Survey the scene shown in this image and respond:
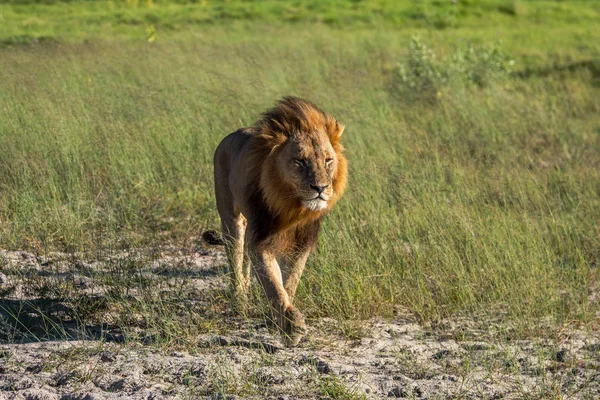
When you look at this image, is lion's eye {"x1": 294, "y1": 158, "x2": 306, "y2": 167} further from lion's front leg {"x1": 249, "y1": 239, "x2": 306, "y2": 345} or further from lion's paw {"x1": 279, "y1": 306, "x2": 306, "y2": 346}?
lion's paw {"x1": 279, "y1": 306, "x2": 306, "y2": 346}

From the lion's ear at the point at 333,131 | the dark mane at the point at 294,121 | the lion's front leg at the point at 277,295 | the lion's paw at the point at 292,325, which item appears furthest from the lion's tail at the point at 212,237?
the lion's paw at the point at 292,325

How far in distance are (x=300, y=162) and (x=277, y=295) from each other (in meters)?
0.67

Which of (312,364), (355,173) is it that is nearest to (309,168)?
(312,364)

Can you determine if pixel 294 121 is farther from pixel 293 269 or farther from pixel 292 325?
pixel 292 325

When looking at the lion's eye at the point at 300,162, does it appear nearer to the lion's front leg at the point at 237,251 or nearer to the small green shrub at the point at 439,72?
the lion's front leg at the point at 237,251

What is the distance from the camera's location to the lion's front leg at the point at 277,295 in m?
4.67

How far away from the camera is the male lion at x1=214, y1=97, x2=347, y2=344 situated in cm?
480

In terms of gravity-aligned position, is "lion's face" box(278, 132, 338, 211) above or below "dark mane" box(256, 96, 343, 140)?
below

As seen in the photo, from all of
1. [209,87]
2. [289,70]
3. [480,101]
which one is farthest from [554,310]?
[289,70]

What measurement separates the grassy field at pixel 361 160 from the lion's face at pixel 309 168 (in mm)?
663

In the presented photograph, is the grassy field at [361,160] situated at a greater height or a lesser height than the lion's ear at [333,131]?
lesser

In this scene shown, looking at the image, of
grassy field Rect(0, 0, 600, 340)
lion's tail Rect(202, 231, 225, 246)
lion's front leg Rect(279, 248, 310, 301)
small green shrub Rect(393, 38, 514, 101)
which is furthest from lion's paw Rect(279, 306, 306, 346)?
small green shrub Rect(393, 38, 514, 101)

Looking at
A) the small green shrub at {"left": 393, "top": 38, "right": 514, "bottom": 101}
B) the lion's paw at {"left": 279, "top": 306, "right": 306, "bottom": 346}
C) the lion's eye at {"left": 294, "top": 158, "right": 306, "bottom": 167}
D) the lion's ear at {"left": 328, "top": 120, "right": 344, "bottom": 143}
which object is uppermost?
the lion's ear at {"left": 328, "top": 120, "right": 344, "bottom": 143}

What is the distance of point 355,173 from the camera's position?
7.14 metres
